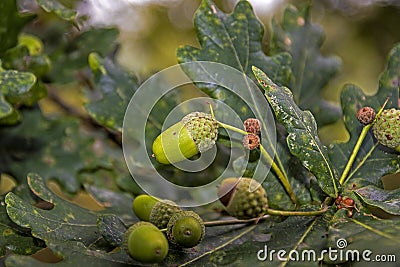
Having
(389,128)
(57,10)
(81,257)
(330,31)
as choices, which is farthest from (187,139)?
(330,31)

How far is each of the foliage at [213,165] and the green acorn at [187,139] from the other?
0.12 metres

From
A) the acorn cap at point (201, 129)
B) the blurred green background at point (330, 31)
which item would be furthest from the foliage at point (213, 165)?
the blurred green background at point (330, 31)

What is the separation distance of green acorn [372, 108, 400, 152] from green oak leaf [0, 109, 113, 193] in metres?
0.75

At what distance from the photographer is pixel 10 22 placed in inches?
48.0

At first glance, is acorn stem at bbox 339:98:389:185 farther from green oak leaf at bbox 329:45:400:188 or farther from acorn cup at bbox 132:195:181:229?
acorn cup at bbox 132:195:181:229

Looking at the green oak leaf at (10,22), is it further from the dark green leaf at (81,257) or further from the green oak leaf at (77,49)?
the dark green leaf at (81,257)

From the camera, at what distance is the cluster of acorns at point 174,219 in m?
0.74

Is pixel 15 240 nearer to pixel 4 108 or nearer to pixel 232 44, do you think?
pixel 4 108

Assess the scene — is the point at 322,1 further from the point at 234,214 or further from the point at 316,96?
the point at 234,214

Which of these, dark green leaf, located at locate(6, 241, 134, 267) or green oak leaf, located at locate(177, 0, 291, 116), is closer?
dark green leaf, located at locate(6, 241, 134, 267)

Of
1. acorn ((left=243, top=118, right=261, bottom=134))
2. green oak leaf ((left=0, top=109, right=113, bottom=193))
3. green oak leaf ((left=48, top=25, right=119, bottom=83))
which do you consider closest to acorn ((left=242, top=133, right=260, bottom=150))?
acorn ((left=243, top=118, right=261, bottom=134))

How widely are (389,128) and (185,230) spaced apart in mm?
404

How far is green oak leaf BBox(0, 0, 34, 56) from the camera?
47.6 inches

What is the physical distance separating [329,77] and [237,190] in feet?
1.76
